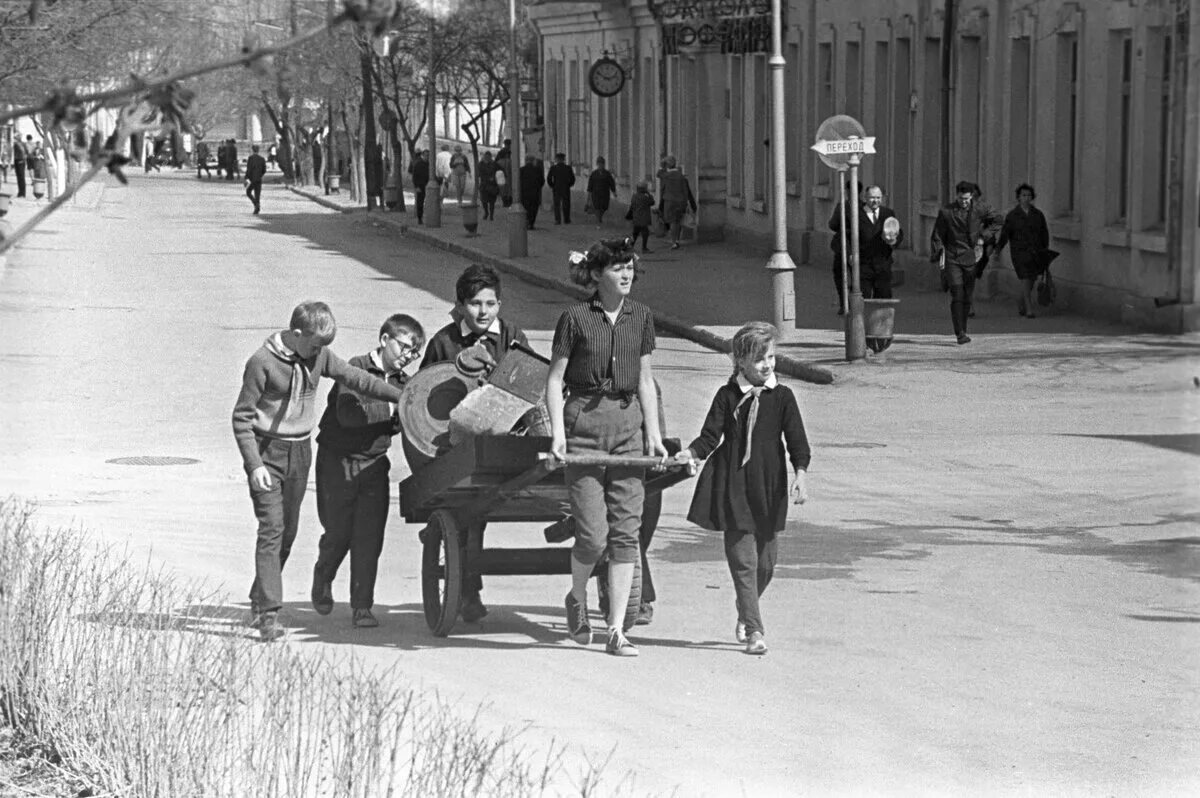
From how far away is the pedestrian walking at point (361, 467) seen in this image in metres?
9.98

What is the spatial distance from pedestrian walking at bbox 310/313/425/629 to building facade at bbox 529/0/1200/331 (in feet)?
52.4

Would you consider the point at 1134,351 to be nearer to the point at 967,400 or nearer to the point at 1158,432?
the point at 967,400

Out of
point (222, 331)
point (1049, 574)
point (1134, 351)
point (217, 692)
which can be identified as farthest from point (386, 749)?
point (222, 331)

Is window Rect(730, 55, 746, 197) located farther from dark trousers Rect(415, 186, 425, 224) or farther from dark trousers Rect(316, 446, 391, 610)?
dark trousers Rect(316, 446, 391, 610)

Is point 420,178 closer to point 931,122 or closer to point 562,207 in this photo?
point 562,207

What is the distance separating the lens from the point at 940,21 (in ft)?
106

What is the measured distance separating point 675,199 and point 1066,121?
569 inches

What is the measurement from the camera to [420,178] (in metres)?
56.2

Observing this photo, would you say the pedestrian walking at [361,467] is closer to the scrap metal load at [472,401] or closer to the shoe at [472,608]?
the scrap metal load at [472,401]

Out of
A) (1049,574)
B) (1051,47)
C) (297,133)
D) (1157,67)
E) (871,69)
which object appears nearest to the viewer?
(1049,574)

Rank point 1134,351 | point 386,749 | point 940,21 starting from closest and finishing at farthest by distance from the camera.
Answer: point 386,749 < point 1134,351 < point 940,21

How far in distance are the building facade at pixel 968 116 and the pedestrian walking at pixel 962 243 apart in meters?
2.06

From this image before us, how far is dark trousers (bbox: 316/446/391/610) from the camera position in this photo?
33.1 ft

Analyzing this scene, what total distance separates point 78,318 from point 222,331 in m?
2.82
